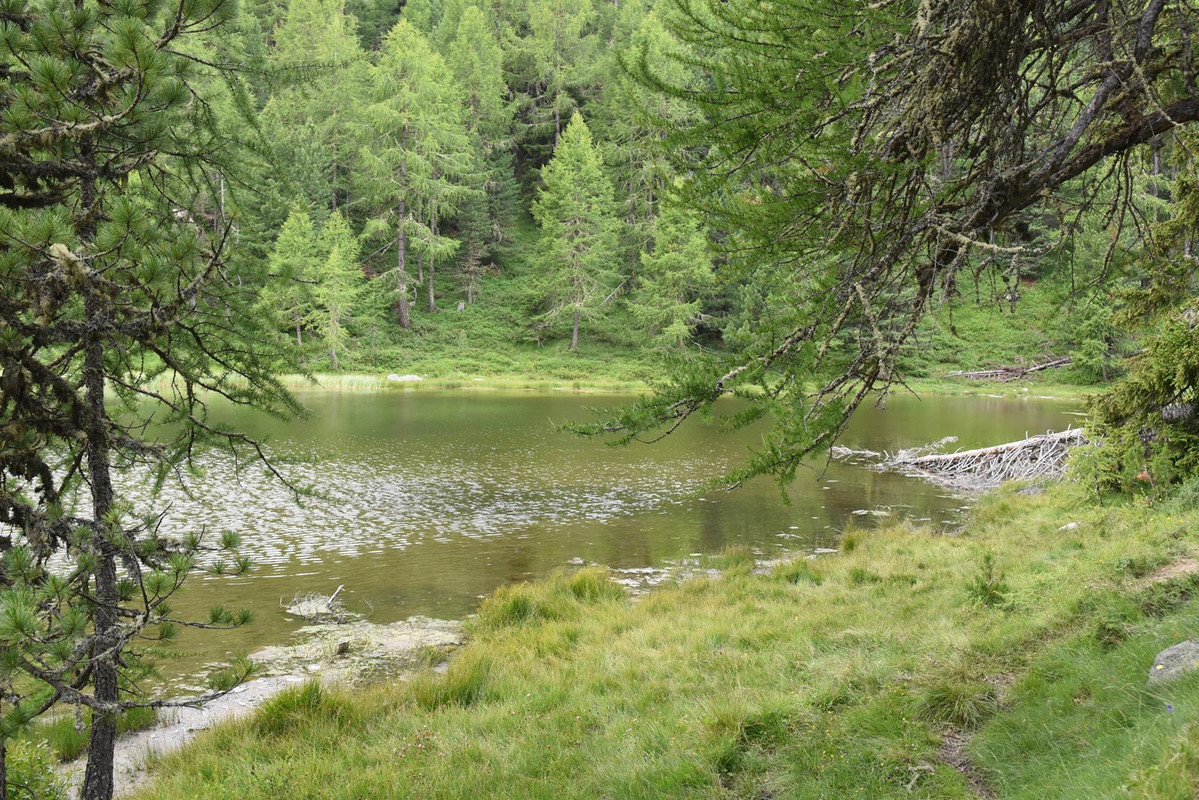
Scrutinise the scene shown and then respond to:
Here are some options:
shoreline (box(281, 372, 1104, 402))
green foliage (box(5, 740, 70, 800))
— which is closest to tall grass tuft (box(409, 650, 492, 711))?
green foliage (box(5, 740, 70, 800))

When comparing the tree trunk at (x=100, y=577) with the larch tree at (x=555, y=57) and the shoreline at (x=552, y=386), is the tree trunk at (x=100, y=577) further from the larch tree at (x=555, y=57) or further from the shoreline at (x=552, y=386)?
the larch tree at (x=555, y=57)

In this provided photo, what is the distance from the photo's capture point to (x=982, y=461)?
21.0 m

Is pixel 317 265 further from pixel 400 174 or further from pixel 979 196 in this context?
pixel 979 196

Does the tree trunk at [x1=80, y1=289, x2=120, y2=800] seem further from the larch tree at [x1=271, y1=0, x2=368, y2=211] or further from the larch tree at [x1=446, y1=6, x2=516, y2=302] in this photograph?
the larch tree at [x1=446, y1=6, x2=516, y2=302]

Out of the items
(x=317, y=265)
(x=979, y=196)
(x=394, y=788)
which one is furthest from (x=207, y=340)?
(x=317, y=265)

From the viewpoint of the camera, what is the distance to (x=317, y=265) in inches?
1757

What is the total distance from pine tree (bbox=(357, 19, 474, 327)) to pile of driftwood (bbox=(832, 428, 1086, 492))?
36136 millimetres

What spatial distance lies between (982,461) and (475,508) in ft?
46.0

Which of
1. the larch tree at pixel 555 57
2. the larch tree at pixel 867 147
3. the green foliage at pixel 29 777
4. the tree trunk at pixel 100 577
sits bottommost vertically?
the green foliage at pixel 29 777

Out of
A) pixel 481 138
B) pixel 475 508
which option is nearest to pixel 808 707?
pixel 475 508

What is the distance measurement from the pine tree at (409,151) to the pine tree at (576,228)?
6584 millimetres

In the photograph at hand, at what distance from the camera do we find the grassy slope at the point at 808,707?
13.8 ft

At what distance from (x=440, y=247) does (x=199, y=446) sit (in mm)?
47532

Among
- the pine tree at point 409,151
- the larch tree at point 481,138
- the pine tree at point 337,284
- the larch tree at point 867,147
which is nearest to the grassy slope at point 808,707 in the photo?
the larch tree at point 867,147
